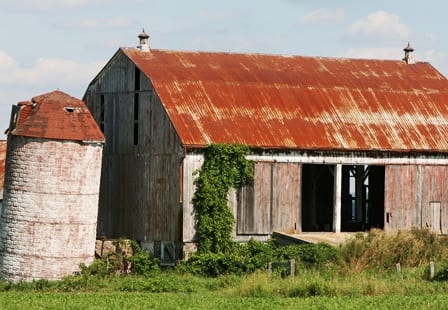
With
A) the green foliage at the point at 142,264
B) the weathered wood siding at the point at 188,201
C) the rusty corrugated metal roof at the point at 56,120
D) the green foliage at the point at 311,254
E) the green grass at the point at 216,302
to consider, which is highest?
the rusty corrugated metal roof at the point at 56,120

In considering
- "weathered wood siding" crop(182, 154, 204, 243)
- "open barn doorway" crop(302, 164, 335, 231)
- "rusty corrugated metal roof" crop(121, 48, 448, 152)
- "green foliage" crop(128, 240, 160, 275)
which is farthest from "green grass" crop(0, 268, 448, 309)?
"open barn doorway" crop(302, 164, 335, 231)

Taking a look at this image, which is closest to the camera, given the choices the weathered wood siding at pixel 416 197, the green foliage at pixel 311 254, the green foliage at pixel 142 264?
the green foliage at pixel 311 254

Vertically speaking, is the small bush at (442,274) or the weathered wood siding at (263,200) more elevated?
the weathered wood siding at (263,200)

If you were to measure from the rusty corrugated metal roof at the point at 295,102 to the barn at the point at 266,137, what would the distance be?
0.17 ft

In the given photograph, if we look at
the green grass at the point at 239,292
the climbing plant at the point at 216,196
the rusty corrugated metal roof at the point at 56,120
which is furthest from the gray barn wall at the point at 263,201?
the rusty corrugated metal roof at the point at 56,120

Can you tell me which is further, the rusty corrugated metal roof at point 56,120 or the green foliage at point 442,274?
the rusty corrugated metal roof at point 56,120

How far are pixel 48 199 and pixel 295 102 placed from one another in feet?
34.8

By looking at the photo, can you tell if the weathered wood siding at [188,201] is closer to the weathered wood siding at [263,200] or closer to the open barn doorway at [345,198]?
the weathered wood siding at [263,200]

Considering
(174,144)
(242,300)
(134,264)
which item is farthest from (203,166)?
(242,300)

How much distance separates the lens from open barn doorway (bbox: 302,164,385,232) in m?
47.5

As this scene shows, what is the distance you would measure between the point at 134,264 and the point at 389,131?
36.8ft

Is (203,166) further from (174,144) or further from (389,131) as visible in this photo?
(389,131)

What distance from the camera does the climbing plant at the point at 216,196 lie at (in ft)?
130

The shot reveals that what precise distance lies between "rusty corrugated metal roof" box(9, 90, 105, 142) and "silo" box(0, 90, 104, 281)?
Result: 32 mm
